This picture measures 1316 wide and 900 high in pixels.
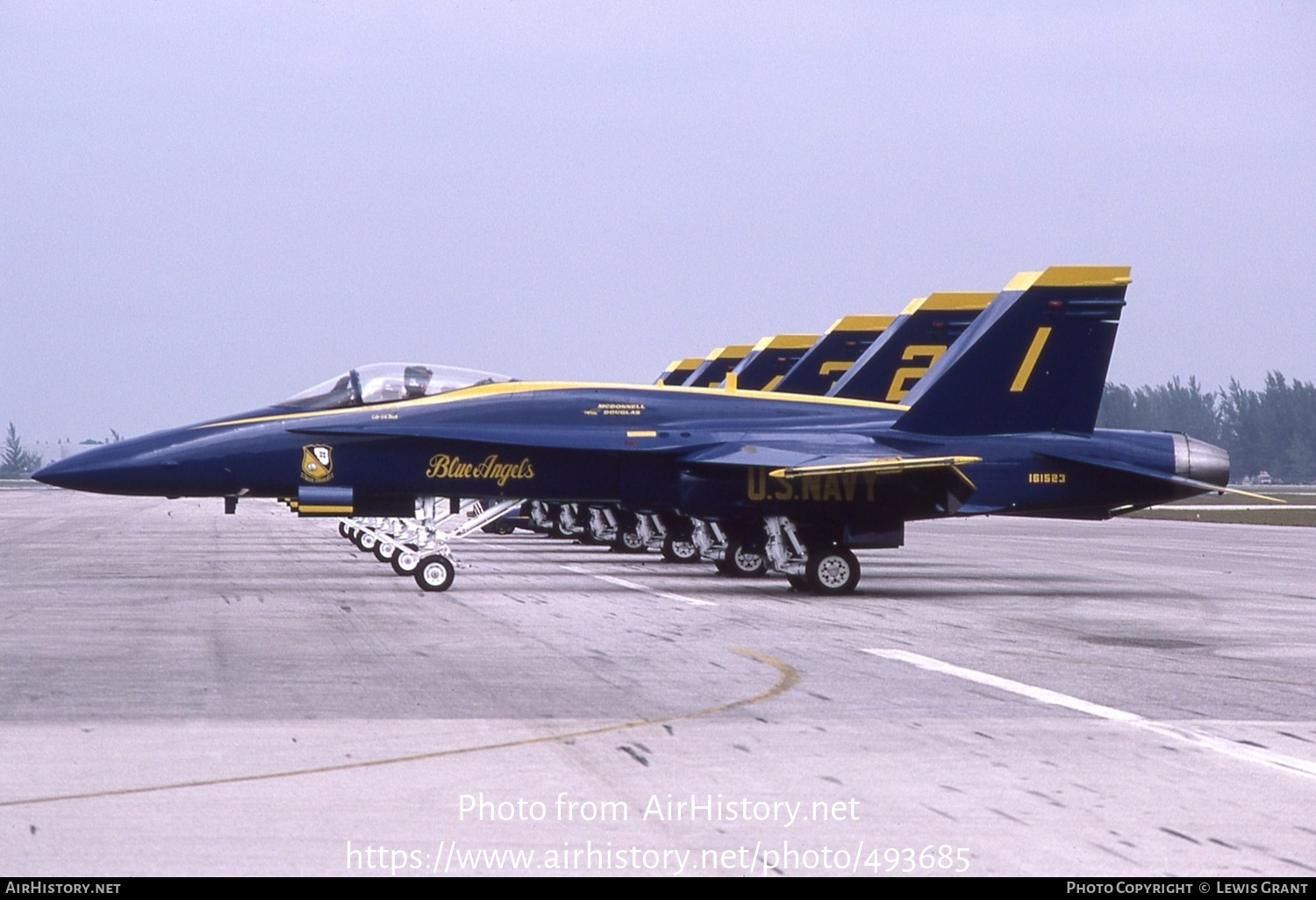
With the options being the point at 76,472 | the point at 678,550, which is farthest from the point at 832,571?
the point at 76,472

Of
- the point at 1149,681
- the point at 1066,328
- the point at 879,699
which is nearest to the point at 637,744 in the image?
the point at 879,699

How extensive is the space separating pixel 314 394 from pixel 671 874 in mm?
15934

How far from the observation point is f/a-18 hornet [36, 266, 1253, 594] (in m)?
20.3

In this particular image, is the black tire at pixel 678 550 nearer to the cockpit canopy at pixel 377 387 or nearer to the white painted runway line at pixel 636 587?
the white painted runway line at pixel 636 587

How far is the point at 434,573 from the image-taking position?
20.1 metres

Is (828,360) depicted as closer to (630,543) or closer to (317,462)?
(630,543)

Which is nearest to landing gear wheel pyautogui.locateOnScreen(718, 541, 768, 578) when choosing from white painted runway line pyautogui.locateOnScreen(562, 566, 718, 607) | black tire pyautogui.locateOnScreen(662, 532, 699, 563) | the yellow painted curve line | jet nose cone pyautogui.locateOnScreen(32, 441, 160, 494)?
white painted runway line pyautogui.locateOnScreen(562, 566, 718, 607)

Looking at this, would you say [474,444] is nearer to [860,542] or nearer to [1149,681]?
[860,542]

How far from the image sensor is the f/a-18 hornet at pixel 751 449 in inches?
800

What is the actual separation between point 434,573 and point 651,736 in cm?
1178

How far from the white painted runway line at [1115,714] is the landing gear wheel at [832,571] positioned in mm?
7224

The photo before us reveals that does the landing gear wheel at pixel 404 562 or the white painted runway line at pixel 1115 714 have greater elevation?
the landing gear wheel at pixel 404 562

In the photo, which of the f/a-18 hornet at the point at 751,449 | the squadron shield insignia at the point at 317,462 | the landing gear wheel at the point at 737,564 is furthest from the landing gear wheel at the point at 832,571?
the squadron shield insignia at the point at 317,462

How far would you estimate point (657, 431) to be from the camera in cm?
2097
